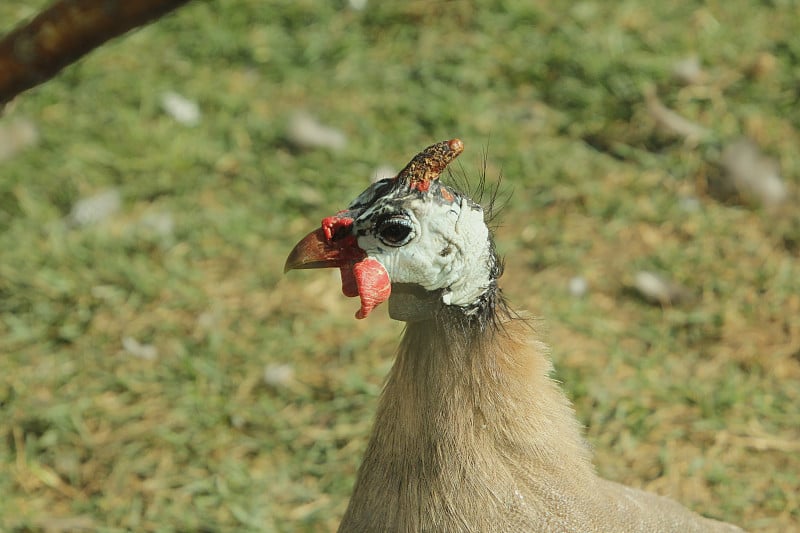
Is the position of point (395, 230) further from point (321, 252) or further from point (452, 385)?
point (452, 385)

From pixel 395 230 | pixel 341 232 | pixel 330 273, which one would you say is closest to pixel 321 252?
pixel 341 232

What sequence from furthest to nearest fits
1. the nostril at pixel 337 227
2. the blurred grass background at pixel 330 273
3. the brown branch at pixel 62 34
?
the blurred grass background at pixel 330 273 < the nostril at pixel 337 227 < the brown branch at pixel 62 34

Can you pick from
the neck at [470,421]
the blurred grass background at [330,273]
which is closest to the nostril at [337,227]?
the neck at [470,421]

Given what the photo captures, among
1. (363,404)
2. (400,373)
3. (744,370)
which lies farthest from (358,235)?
(744,370)

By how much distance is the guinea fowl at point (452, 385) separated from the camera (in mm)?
1959

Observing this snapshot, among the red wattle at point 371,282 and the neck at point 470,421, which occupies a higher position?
the red wattle at point 371,282

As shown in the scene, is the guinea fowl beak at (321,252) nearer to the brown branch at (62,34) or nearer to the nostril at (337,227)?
the nostril at (337,227)

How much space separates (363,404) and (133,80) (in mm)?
2203

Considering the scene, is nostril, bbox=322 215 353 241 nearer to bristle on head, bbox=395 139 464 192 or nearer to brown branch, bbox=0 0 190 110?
bristle on head, bbox=395 139 464 192

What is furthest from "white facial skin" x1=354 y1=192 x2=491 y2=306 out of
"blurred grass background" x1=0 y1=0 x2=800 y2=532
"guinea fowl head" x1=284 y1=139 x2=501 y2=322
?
"blurred grass background" x1=0 y1=0 x2=800 y2=532

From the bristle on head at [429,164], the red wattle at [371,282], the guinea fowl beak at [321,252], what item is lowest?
the red wattle at [371,282]

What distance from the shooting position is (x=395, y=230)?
1.95 m

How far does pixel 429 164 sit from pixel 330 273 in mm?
2035

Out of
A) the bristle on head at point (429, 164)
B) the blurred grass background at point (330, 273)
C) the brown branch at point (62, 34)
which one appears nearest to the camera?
the brown branch at point (62, 34)
